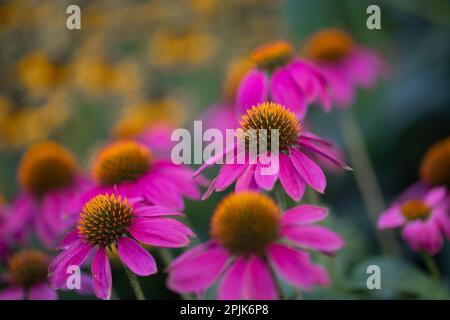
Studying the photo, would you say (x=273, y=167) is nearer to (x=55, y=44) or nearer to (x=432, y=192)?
(x=432, y=192)

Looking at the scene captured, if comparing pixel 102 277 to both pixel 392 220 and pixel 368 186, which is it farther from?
pixel 368 186

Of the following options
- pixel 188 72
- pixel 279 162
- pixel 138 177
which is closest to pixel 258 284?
pixel 279 162

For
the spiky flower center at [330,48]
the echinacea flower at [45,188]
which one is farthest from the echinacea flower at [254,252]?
the spiky flower center at [330,48]

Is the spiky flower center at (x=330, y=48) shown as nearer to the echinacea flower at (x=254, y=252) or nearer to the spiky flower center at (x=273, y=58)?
the spiky flower center at (x=273, y=58)

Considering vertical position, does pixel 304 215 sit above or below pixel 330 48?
below

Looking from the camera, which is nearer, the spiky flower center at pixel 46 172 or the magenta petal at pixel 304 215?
the magenta petal at pixel 304 215
